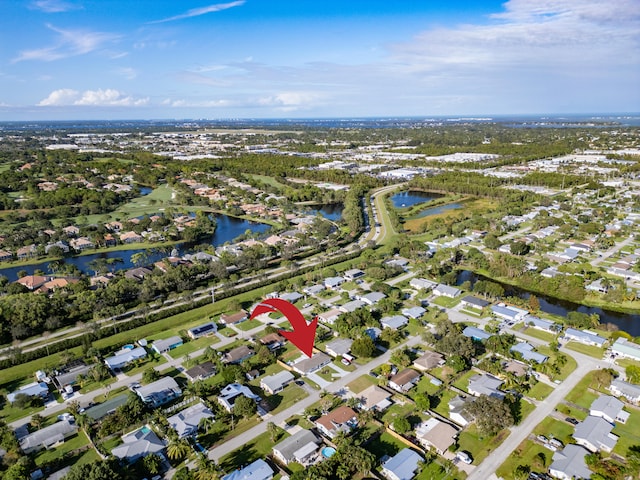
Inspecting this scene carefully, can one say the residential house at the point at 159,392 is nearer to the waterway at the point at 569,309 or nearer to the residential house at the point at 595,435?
the residential house at the point at 595,435

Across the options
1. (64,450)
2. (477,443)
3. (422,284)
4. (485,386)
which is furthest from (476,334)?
(64,450)

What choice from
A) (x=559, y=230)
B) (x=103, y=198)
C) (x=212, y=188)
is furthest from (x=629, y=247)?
(x=103, y=198)

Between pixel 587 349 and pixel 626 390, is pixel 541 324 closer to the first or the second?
pixel 587 349

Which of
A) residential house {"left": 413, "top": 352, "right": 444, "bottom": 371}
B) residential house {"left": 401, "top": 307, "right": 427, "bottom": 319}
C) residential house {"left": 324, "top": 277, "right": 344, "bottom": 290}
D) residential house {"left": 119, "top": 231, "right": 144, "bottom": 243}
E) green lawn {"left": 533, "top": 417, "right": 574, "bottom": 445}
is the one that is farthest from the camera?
residential house {"left": 119, "top": 231, "right": 144, "bottom": 243}

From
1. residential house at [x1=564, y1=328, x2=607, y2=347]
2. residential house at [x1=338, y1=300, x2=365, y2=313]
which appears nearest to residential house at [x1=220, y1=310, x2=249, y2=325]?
residential house at [x1=338, y1=300, x2=365, y2=313]

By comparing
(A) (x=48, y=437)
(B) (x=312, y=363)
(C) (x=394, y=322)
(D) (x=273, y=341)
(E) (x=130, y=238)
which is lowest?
(A) (x=48, y=437)

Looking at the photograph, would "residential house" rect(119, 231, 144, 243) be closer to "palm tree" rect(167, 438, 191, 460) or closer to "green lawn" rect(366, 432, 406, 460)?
"palm tree" rect(167, 438, 191, 460)

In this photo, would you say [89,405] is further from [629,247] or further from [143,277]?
[629,247]
